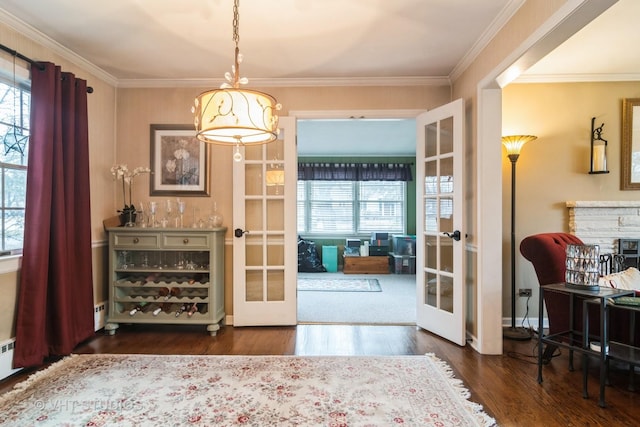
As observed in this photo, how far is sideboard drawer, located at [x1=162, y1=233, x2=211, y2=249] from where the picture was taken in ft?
10.6

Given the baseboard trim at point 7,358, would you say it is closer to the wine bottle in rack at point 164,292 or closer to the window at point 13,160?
the window at point 13,160

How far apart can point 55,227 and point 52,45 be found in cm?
148

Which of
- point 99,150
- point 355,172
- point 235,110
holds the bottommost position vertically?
point 235,110

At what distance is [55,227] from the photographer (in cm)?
263

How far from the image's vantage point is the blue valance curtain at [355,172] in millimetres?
7488

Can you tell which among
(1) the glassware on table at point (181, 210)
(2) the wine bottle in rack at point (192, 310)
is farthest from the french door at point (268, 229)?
(1) the glassware on table at point (181, 210)

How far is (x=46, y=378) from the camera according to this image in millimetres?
2373

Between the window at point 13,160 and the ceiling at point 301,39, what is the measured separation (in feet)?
1.65

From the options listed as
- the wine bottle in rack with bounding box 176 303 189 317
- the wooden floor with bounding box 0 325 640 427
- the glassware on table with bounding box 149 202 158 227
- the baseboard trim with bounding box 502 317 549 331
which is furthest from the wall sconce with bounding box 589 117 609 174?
the glassware on table with bounding box 149 202 158 227

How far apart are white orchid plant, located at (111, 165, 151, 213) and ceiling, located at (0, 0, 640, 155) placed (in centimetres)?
91

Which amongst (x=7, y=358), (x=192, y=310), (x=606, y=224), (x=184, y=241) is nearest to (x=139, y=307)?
(x=192, y=310)

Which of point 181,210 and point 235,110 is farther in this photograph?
point 181,210

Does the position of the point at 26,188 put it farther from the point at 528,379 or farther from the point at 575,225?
the point at 575,225

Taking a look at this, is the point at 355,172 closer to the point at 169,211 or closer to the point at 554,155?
the point at 554,155
